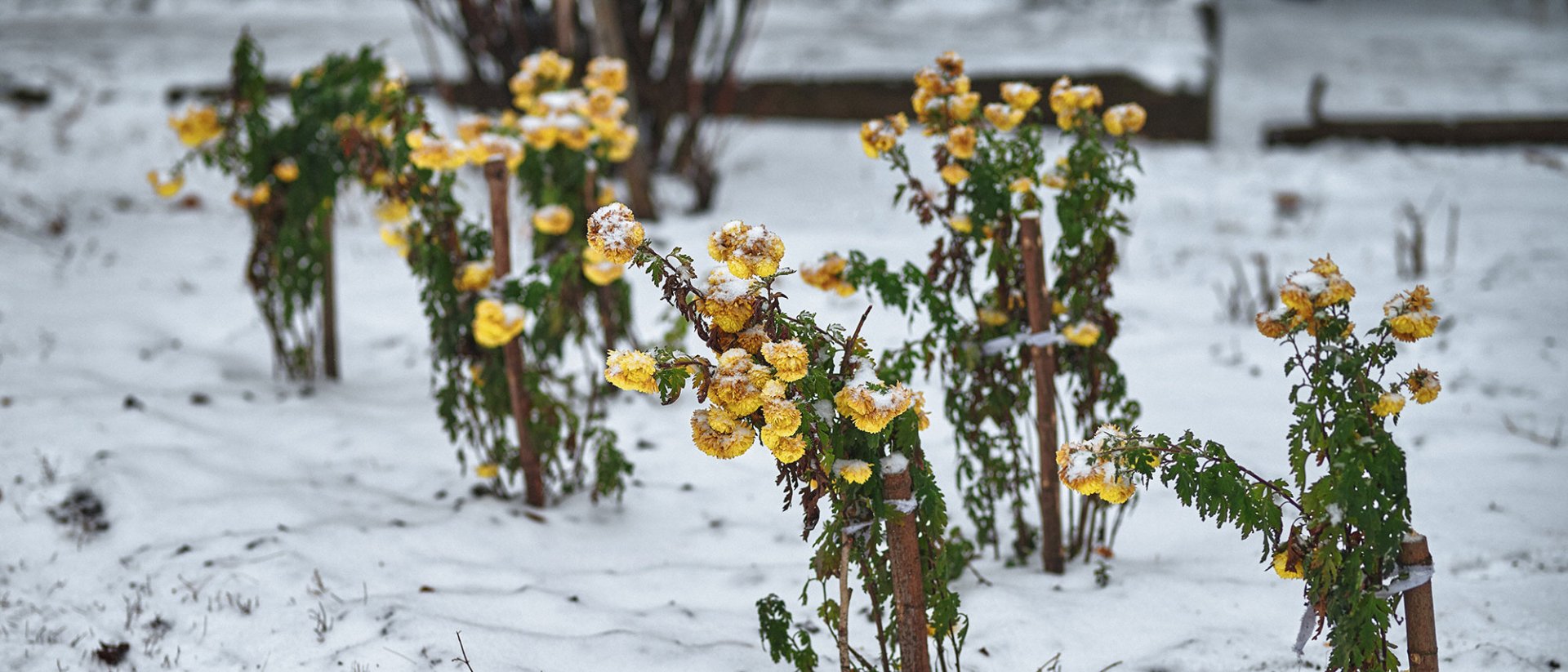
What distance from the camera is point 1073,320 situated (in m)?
2.15

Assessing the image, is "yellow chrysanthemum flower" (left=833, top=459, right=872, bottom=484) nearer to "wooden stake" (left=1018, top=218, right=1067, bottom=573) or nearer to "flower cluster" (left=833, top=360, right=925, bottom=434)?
"flower cluster" (left=833, top=360, right=925, bottom=434)

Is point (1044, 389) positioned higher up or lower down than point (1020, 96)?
lower down

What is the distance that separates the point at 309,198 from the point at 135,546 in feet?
3.46

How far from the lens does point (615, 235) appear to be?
1.37m

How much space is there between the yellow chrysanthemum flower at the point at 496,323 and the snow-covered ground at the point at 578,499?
0.54 meters

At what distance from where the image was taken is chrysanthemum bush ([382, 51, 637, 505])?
2391 millimetres

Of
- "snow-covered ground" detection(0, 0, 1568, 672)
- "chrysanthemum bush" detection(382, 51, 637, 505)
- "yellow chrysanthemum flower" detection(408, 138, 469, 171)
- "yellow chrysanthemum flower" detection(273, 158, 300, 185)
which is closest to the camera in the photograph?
"snow-covered ground" detection(0, 0, 1568, 672)

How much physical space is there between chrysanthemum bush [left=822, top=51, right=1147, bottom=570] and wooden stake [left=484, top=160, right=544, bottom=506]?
33.0 inches

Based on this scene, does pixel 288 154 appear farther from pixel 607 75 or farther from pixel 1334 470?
pixel 1334 470

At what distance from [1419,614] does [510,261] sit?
187 centimetres

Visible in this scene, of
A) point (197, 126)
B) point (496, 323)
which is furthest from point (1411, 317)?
point (197, 126)

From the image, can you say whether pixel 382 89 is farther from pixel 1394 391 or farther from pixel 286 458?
pixel 1394 391

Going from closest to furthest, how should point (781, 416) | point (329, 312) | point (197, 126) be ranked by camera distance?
point (781, 416), point (197, 126), point (329, 312)

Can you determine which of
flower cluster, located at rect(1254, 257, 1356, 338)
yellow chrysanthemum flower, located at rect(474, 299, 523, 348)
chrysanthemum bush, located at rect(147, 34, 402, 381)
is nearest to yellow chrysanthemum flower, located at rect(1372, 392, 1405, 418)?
flower cluster, located at rect(1254, 257, 1356, 338)
